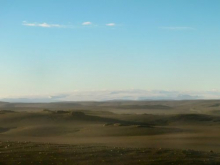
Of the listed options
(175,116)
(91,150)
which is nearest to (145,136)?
(91,150)

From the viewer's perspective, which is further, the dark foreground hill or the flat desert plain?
the flat desert plain

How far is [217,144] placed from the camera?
79.9ft

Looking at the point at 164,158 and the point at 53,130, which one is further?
the point at 53,130

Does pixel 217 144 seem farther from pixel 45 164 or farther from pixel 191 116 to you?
pixel 191 116

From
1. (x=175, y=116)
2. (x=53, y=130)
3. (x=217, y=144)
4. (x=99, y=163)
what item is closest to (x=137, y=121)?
(x=175, y=116)

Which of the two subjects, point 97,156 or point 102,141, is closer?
point 97,156

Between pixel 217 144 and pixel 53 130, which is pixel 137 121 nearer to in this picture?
pixel 53 130

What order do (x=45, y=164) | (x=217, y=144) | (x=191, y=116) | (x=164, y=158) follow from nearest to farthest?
1. (x=45, y=164)
2. (x=164, y=158)
3. (x=217, y=144)
4. (x=191, y=116)

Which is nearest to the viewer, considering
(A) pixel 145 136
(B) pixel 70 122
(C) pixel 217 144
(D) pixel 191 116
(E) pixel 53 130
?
(C) pixel 217 144

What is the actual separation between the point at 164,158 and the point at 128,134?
12839 millimetres

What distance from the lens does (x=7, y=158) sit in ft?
53.8

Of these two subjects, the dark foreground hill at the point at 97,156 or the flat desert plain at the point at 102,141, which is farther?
the flat desert plain at the point at 102,141

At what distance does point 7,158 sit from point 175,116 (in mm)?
29654

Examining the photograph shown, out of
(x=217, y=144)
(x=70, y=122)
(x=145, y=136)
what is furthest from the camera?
(x=70, y=122)
